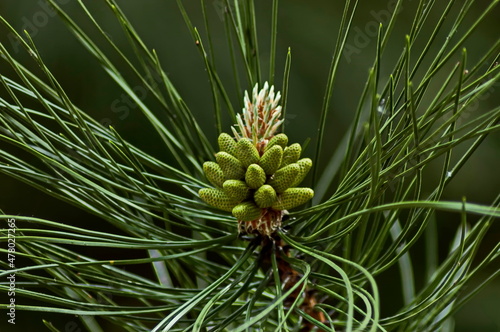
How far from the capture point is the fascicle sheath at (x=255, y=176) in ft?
1.53

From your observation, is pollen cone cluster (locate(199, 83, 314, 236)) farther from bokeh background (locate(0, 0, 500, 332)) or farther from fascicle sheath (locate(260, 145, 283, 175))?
bokeh background (locate(0, 0, 500, 332))

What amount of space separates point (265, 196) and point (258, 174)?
2cm

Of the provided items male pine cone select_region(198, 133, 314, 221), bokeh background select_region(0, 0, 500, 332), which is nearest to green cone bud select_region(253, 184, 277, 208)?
male pine cone select_region(198, 133, 314, 221)

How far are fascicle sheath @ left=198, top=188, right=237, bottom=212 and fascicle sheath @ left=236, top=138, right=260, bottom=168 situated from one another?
3 cm

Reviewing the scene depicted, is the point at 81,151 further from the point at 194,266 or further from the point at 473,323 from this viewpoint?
the point at 473,323

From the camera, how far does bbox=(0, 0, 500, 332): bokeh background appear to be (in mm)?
1246

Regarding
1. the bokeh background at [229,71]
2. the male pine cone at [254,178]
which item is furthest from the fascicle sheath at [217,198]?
the bokeh background at [229,71]

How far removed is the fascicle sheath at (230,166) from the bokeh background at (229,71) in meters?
0.73

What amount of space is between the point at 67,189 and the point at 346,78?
918 millimetres

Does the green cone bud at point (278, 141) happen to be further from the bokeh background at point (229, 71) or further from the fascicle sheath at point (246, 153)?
the bokeh background at point (229, 71)

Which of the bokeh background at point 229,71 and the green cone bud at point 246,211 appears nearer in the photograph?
the green cone bud at point 246,211

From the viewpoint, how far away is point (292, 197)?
0.48m

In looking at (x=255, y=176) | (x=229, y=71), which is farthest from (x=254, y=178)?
(x=229, y=71)

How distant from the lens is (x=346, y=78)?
52.3 inches
